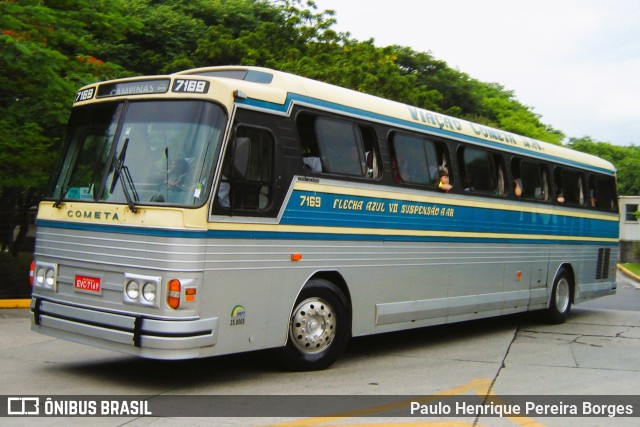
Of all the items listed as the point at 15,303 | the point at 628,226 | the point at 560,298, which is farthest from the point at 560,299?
the point at 628,226

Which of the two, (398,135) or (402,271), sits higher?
(398,135)

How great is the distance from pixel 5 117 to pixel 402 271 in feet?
26.7

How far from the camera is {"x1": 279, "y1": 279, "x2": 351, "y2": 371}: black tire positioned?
855 centimetres

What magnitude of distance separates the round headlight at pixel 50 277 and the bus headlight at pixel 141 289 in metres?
1.18

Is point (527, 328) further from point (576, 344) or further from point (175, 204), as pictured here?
point (175, 204)

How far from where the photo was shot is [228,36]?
2902cm

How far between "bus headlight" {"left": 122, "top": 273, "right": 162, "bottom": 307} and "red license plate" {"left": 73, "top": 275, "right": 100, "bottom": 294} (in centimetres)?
42

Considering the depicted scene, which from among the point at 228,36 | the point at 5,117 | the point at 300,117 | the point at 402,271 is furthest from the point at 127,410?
the point at 228,36

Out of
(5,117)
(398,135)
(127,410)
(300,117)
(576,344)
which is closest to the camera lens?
(127,410)

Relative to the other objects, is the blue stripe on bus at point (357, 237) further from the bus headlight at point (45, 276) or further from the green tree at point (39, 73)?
the green tree at point (39, 73)

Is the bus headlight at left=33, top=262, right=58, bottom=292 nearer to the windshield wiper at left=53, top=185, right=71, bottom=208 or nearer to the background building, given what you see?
the windshield wiper at left=53, top=185, right=71, bottom=208

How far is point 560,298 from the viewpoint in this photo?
14891 millimetres

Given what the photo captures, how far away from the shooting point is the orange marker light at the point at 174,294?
23.5ft

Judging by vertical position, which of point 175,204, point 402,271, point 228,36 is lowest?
point 402,271
